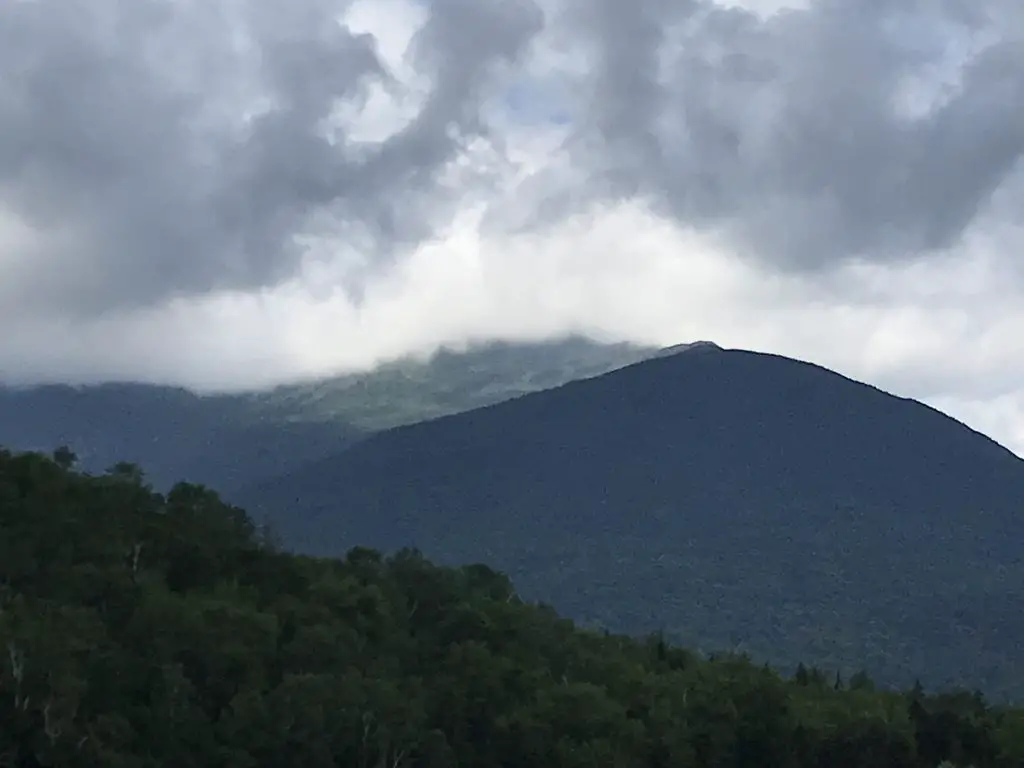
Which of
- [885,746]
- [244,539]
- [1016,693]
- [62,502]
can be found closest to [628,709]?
[885,746]

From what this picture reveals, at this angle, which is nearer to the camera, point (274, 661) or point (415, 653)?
point (274, 661)

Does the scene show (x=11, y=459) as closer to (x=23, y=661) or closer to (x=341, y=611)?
(x=341, y=611)

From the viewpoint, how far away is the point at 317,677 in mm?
59062

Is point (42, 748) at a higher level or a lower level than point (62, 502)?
lower

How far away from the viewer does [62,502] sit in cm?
6844

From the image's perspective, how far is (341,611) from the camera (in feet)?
233

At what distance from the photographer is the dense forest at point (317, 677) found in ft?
179

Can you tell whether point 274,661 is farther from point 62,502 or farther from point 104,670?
point 62,502

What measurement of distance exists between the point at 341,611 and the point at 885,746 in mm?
24192

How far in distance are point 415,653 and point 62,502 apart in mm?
15985

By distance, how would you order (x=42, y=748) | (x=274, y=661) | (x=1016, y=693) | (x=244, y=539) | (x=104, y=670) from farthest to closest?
(x=1016, y=693) < (x=244, y=539) < (x=274, y=661) < (x=104, y=670) < (x=42, y=748)

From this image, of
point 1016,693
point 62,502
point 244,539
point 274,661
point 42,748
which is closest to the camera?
point 42,748

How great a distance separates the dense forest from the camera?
54500mm

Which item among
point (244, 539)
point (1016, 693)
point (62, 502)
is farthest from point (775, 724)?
point (1016, 693)
